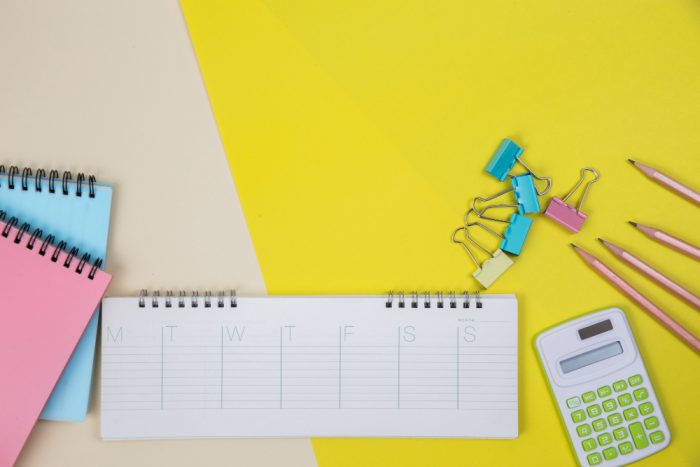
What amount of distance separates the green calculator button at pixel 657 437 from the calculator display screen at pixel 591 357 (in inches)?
5.4

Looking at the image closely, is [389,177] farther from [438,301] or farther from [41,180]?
[41,180]

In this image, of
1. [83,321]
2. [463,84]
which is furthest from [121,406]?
[463,84]

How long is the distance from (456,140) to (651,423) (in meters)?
0.54

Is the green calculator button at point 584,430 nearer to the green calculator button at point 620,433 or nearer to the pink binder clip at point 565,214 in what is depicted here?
the green calculator button at point 620,433

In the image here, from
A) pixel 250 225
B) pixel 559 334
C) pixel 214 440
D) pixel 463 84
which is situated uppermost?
pixel 463 84

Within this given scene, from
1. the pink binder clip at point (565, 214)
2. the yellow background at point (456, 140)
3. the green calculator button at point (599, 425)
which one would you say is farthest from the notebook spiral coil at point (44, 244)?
the green calculator button at point (599, 425)

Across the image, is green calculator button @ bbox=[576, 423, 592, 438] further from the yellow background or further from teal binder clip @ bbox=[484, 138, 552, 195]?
teal binder clip @ bbox=[484, 138, 552, 195]

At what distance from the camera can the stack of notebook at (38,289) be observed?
0.93 meters

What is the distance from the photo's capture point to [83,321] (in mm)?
937

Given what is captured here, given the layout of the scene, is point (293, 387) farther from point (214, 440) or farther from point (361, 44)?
point (361, 44)

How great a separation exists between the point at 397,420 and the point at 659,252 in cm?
50

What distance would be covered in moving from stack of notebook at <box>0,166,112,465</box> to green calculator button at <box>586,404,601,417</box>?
77 centimetres

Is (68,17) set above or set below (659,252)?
above

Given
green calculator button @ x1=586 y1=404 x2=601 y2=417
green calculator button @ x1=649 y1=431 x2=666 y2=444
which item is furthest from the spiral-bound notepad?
green calculator button @ x1=649 y1=431 x2=666 y2=444
